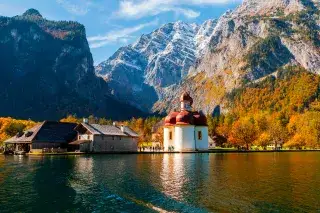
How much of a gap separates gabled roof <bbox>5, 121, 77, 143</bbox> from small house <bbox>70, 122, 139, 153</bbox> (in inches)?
140

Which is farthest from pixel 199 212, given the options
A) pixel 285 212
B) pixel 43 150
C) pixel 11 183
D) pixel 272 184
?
pixel 43 150

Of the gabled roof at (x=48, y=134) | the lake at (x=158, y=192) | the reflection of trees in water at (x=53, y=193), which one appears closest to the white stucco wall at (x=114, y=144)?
the gabled roof at (x=48, y=134)

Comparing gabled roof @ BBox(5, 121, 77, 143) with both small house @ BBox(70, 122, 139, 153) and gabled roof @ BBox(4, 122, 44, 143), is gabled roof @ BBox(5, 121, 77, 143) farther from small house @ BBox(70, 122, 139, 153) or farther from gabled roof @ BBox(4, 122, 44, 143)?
small house @ BBox(70, 122, 139, 153)

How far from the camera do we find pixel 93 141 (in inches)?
4498

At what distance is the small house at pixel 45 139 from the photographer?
11194 cm

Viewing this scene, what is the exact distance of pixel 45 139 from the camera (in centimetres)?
11362

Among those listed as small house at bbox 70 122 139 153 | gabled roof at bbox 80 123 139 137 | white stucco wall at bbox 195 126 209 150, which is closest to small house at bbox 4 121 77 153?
small house at bbox 70 122 139 153

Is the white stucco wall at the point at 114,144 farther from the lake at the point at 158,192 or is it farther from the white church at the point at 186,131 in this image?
the lake at the point at 158,192

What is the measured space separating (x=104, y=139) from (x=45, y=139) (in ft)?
55.9

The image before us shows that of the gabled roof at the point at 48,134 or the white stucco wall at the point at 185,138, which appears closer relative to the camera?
the gabled roof at the point at 48,134

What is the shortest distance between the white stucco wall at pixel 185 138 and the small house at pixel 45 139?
33.6 metres

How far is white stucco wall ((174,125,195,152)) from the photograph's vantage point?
129 metres

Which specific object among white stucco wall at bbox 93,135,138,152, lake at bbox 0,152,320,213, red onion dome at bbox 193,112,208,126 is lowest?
lake at bbox 0,152,320,213

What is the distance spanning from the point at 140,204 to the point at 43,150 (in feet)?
272
